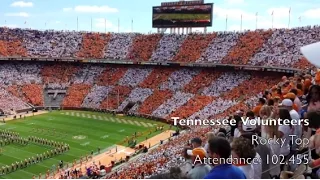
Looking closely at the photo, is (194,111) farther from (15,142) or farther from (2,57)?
(2,57)

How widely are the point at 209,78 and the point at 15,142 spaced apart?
21.7 m

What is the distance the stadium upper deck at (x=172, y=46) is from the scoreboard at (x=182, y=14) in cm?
176

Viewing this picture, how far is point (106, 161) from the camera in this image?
24219 mm

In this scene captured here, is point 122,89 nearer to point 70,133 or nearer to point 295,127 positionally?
point 70,133

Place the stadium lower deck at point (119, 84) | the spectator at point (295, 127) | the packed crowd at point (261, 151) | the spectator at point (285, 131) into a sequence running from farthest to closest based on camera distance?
1. the stadium lower deck at point (119, 84)
2. the spectator at point (295, 127)
3. the spectator at point (285, 131)
4. the packed crowd at point (261, 151)

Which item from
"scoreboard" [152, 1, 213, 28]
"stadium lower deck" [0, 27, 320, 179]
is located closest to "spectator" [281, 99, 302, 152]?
"stadium lower deck" [0, 27, 320, 179]

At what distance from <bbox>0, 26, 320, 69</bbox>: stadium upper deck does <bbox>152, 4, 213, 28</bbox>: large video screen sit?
1.74m

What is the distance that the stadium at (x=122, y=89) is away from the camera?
81.1 feet

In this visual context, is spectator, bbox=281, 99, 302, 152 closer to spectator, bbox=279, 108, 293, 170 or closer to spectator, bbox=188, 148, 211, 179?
spectator, bbox=279, 108, 293, 170

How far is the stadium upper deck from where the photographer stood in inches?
1508

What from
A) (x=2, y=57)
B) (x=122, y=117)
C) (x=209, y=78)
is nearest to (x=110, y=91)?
(x=122, y=117)

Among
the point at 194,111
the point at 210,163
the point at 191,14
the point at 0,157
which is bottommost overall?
the point at 0,157

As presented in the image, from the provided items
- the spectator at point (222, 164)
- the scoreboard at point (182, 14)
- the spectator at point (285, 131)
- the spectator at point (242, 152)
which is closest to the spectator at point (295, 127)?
the spectator at point (285, 131)

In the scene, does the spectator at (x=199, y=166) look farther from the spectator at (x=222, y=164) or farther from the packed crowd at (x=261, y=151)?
the spectator at (x=222, y=164)
